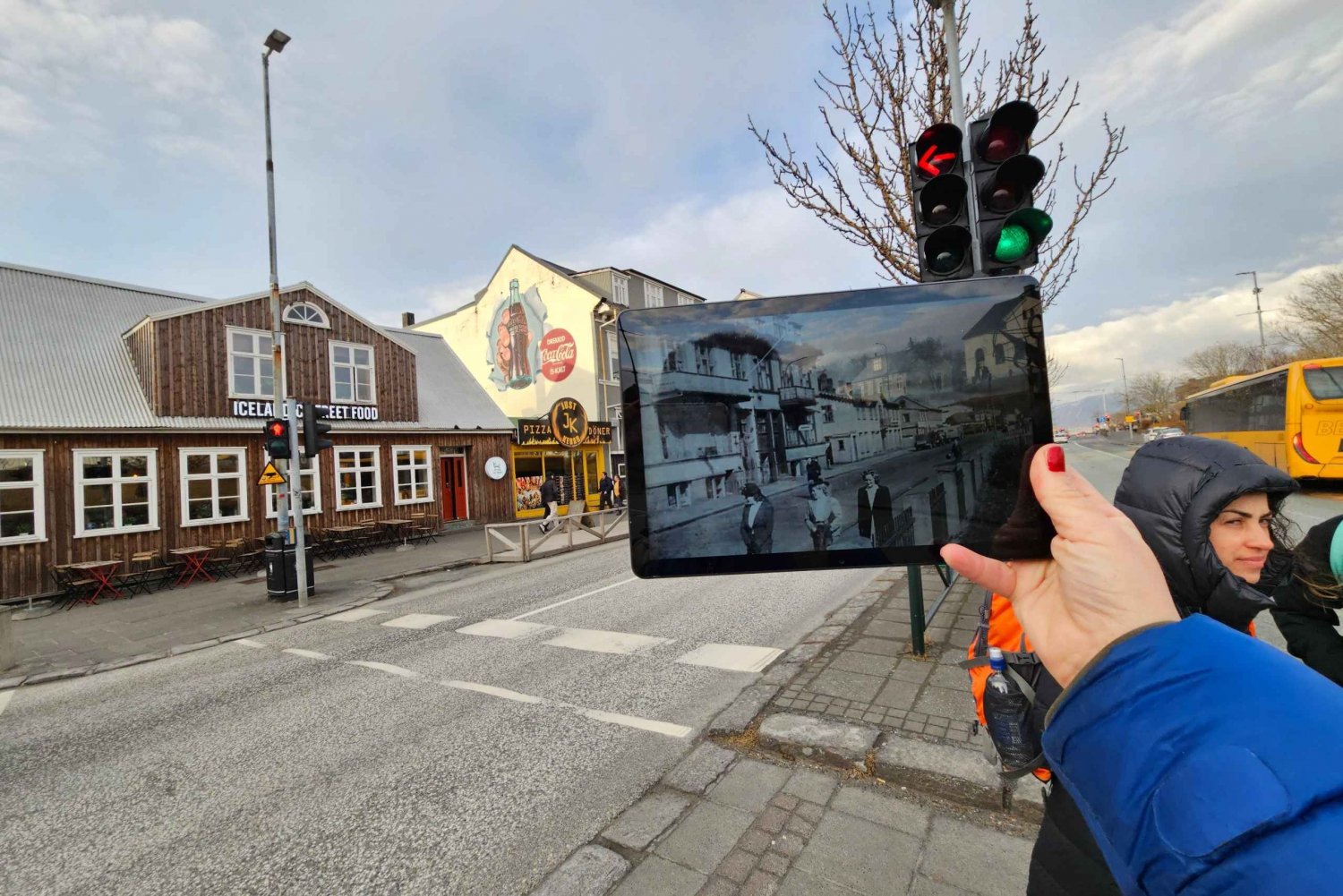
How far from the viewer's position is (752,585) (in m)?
9.08

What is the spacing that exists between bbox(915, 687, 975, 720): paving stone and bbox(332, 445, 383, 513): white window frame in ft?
54.5

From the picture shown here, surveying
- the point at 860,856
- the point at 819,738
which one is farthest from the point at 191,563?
the point at 860,856

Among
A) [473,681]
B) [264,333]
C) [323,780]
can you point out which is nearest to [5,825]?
[323,780]

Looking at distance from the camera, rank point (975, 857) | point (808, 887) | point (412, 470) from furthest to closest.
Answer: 1. point (412, 470)
2. point (975, 857)
3. point (808, 887)

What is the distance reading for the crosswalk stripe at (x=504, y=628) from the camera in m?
7.38

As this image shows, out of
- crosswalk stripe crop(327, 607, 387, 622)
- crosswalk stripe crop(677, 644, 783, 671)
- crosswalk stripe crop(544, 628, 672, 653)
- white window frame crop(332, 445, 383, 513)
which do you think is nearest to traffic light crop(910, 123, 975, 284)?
crosswalk stripe crop(677, 644, 783, 671)

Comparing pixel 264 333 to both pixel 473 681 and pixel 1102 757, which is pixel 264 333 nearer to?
pixel 473 681

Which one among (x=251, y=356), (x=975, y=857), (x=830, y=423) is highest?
(x=251, y=356)

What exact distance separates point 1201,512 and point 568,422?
20.9 meters

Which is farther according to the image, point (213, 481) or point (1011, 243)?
point (213, 481)

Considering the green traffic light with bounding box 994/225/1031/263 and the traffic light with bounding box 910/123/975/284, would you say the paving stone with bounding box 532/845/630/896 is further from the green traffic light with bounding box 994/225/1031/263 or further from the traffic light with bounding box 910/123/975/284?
the green traffic light with bounding box 994/225/1031/263

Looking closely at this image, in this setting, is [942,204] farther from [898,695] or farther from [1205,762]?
[898,695]

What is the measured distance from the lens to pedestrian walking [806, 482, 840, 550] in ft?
4.65

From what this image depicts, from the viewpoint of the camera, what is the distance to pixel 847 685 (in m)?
4.57
